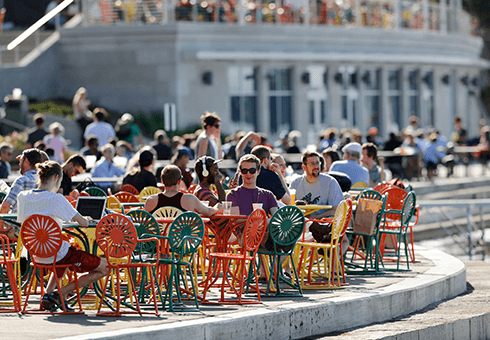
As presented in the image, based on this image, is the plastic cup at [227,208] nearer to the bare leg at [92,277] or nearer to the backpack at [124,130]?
the bare leg at [92,277]

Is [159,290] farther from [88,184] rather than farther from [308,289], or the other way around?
[88,184]

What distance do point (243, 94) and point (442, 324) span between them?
22375 mm

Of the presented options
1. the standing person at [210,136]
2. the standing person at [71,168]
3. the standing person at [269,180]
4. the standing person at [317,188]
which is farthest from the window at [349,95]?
the standing person at [269,180]

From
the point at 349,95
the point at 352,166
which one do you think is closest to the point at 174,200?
the point at 352,166

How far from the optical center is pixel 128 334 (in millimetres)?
6844

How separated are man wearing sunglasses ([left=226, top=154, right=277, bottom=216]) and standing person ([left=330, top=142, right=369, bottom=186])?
12.2 feet

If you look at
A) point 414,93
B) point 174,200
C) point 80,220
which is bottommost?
point 80,220

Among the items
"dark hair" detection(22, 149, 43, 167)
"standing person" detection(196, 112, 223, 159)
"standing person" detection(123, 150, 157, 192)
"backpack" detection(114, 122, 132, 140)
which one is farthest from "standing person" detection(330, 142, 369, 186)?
"backpack" detection(114, 122, 132, 140)

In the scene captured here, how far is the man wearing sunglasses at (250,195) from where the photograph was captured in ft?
30.1

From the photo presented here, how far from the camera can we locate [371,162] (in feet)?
45.7

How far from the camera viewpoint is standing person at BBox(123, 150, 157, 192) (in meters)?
12.3

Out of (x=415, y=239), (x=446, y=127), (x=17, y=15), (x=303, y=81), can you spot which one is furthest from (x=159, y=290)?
(x=446, y=127)

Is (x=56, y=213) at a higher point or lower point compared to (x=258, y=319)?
higher

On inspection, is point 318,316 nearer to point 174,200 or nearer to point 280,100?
point 174,200
